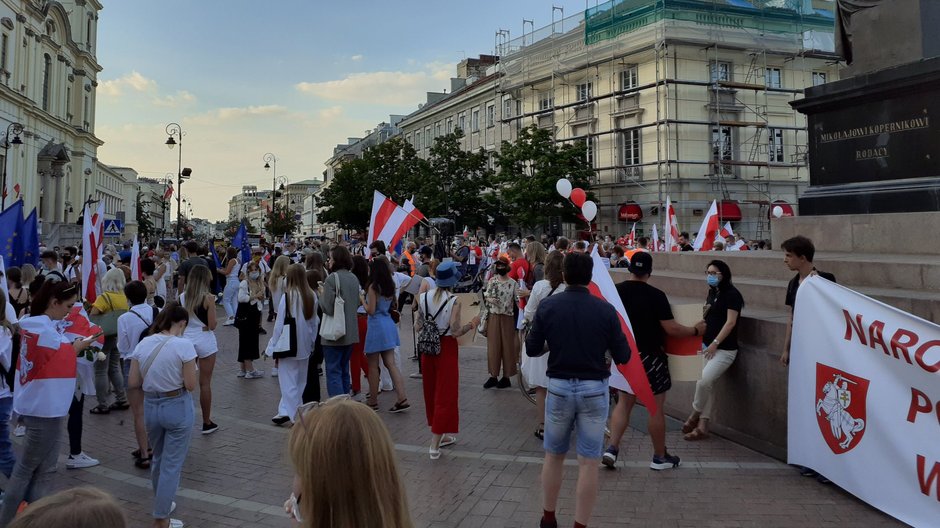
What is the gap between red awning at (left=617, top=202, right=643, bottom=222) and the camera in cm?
3445

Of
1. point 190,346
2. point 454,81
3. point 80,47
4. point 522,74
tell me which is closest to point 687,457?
point 190,346

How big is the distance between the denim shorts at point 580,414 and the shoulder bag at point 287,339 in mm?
3936

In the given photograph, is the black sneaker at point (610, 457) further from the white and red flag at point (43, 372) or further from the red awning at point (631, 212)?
the red awning at point (631, 212)

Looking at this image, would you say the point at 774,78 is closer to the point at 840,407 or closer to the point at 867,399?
the point at 840,407

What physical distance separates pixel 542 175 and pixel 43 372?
108ft

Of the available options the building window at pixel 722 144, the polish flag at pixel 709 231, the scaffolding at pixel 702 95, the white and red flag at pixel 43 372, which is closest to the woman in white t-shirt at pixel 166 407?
the white and red flag at pixel 43 372

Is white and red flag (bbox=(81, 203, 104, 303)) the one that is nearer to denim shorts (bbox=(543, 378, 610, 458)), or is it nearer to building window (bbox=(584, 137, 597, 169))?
denim shorts (bbox=(543, 378, 610, 458))

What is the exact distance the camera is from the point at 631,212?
34.7 m

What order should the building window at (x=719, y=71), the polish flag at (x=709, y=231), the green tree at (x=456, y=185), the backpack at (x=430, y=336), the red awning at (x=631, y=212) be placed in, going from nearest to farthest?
the backpack at (x=430, y=336) < the polish flag at (x=709, y=231) < the building window at (x=719, y=71) < the red awning at (x=631, y=212) < the green tree at (x=456, y=185)

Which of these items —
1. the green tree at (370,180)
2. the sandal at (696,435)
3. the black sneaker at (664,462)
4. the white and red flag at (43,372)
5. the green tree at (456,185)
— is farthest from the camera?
the green tree at (370,180)

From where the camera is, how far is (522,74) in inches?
1666

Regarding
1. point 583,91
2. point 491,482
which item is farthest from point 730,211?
point 491,482

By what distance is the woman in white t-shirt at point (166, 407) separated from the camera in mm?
4652

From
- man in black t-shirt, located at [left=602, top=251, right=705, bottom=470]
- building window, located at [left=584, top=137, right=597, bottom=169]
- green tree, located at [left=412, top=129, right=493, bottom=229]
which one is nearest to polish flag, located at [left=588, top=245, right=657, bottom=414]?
man in black t-shirt, located at [left=602, top=251, right=705, bottom=470]
